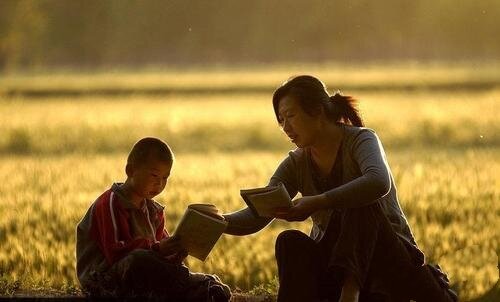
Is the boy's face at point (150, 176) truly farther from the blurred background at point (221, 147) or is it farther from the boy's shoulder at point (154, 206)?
the blurred background at point (221, 147)

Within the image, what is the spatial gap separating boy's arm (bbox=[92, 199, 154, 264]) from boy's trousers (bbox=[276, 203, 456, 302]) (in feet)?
2.22

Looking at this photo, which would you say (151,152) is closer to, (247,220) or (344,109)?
(247,220)

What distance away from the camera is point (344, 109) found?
586 cm

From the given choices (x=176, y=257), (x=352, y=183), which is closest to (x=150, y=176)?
(x=176, y=257)

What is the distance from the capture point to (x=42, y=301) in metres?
6.05

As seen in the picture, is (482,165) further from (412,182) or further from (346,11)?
(346,11)

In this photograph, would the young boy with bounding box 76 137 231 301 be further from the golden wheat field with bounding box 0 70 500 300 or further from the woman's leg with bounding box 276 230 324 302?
the golden wheat field with bounding box 0 70 500 300

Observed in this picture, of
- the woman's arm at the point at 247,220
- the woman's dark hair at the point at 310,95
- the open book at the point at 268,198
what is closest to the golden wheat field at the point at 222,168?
the woman's arm at the point at 247,220

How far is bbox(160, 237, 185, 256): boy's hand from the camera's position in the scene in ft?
18.6

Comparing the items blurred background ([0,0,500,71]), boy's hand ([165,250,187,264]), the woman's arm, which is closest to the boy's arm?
boy's hand ([165,250,187,264])

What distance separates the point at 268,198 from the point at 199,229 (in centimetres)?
34

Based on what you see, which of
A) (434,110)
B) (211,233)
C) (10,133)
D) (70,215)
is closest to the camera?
(211,233)

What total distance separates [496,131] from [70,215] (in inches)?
502

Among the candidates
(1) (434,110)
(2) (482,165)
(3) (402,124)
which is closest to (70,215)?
(2) (482,165)
